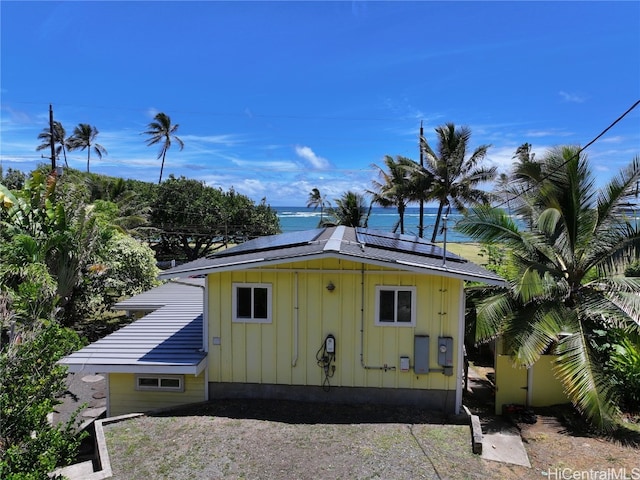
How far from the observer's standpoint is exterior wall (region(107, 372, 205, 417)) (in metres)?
8.69

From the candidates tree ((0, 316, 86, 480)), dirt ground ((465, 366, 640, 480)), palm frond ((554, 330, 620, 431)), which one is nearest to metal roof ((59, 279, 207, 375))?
tree ((0, 316, 86, 480))

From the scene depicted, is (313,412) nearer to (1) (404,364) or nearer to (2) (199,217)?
(1) (404,364)

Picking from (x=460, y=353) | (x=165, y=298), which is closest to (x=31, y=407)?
(x=460, y=353)

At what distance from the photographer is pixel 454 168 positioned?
75.3ft

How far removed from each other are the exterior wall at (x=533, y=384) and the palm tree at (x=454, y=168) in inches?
575

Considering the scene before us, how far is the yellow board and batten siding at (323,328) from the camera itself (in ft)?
27.5

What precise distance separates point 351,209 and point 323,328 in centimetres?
2378

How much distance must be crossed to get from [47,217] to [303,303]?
956 centimetres

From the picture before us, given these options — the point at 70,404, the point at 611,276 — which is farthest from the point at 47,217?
the point at 611,276

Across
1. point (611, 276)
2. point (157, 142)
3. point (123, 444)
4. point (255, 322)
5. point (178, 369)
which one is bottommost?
point (123, 444)

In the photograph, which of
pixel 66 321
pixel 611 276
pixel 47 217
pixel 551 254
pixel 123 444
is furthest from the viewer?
pixel 66 321

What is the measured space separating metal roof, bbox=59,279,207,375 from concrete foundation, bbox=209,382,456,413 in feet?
3.17

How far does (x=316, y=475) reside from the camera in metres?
6.16

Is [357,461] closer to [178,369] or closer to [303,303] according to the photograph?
[303,303]
